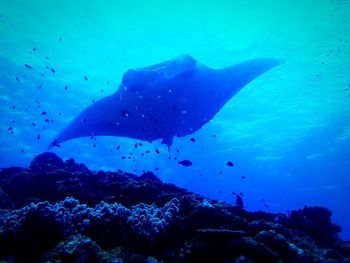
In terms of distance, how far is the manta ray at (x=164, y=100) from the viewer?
963 centimetres

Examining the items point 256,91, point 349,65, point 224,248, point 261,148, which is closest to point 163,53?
point 256,91

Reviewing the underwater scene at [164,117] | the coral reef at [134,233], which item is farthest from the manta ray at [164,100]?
the coral reef at [134,233]

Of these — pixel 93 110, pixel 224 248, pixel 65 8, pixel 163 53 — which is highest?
pixel 163 53

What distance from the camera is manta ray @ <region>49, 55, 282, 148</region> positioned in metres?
9.63

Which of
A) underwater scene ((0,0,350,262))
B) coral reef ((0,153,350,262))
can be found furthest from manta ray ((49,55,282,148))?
coral reef ((0,153,350,262))

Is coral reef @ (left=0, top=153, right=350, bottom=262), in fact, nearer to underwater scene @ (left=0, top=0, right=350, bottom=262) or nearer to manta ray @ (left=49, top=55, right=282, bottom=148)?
underwater scene @ (left=0, top=0, right=350, bottom=262)

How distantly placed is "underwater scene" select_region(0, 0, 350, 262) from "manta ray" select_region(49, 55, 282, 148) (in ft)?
0.17

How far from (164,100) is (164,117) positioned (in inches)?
25.7

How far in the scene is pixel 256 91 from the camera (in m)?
24.4

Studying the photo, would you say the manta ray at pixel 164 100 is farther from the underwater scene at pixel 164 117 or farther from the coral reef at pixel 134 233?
the coral reef at pixel 134 233

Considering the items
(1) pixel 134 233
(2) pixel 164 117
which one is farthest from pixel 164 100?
(1) pixel 134 233

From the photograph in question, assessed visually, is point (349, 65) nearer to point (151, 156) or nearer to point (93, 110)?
point (93, 110)

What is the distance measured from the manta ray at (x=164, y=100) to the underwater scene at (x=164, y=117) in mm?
50

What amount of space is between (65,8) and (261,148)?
96.4 ft
